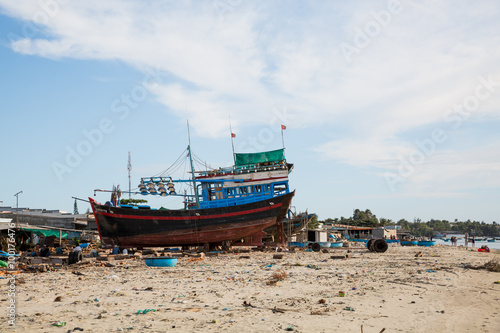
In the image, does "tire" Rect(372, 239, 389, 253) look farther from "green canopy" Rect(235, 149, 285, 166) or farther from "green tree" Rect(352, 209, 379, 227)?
"green tree" Rect(352, 209, 379, 227)

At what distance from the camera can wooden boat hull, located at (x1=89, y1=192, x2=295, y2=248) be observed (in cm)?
2723

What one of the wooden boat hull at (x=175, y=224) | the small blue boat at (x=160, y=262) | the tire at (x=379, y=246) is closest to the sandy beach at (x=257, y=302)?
the small blue boat at (x=160, y=262)

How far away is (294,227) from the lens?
37.3m

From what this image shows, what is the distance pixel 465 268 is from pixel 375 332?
35.8ft

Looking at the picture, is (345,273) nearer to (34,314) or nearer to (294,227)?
(34,314)

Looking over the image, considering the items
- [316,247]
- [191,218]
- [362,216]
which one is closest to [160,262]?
[191,218]

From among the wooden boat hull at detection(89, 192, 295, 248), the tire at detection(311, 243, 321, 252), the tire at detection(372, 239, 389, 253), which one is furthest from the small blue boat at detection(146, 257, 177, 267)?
the tire at detection(372, 239, 389, 253)

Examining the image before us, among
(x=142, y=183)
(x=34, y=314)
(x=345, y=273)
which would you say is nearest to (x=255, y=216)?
(x=142, y=183)

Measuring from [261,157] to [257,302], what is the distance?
2492 centimetres

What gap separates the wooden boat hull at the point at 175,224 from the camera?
2723cm

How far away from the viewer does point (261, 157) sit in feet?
108

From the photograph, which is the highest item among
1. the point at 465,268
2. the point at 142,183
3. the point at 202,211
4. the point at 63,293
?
the point at 142,183

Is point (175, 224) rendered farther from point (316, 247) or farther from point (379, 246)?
point (379, 246)

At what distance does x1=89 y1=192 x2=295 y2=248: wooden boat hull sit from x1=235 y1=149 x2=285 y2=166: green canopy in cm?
531
